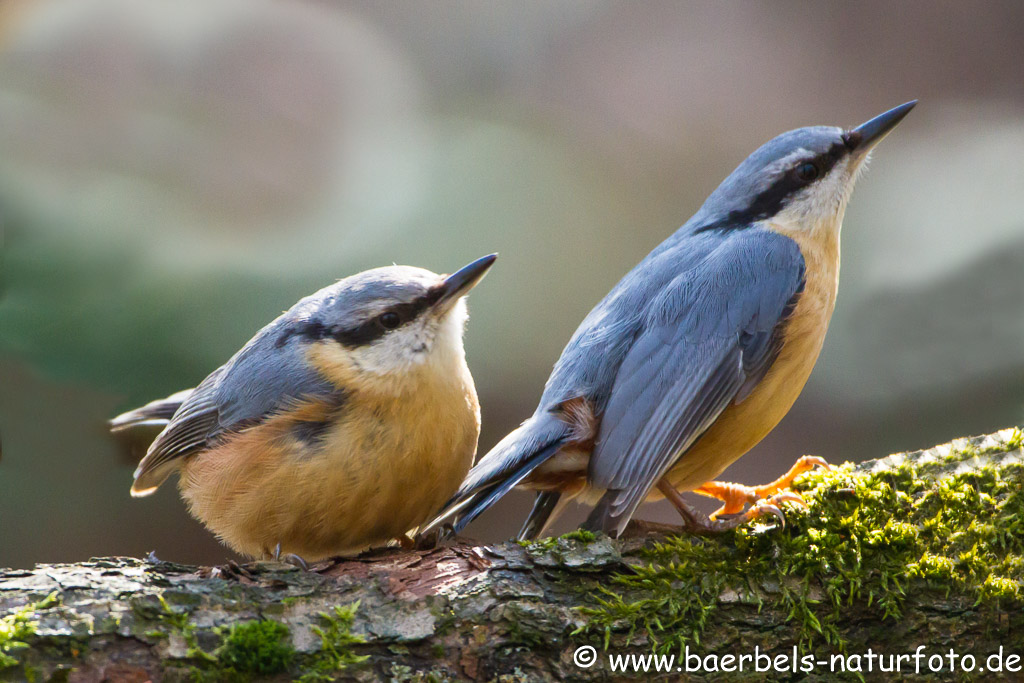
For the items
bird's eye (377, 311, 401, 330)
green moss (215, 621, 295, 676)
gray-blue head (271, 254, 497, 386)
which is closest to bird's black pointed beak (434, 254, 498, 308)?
gray-blue head (271, 254, 497, 386)

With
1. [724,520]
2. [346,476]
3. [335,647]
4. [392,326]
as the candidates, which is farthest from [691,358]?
[335,647]

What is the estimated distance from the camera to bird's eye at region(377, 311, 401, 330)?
7.68ft

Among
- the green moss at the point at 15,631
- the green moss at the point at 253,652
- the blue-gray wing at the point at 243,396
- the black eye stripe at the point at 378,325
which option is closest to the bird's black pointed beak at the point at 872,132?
the black eye stripe at the point at 378,325

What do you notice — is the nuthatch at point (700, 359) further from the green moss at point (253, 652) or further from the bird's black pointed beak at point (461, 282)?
the green moss at point (253, 652)

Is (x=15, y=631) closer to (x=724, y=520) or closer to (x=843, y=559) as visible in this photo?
(x=724, y=520)

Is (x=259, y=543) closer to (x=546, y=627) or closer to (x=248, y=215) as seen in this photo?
(x=546, y=627)

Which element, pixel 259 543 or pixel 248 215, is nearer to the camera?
pixel 259 543

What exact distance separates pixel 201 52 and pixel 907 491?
3797mm

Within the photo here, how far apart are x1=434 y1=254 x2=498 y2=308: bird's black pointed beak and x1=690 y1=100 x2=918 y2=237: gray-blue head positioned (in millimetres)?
766

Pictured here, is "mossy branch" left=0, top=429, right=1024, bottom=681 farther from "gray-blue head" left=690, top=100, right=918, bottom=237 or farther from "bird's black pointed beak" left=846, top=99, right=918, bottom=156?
"bird's black pointed beak" left=846, top=99, right=918, bottom=156

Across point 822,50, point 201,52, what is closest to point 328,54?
point 201,52

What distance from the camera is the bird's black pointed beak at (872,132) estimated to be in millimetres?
2424

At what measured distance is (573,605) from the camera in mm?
1842

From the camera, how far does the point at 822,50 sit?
4.68 m
